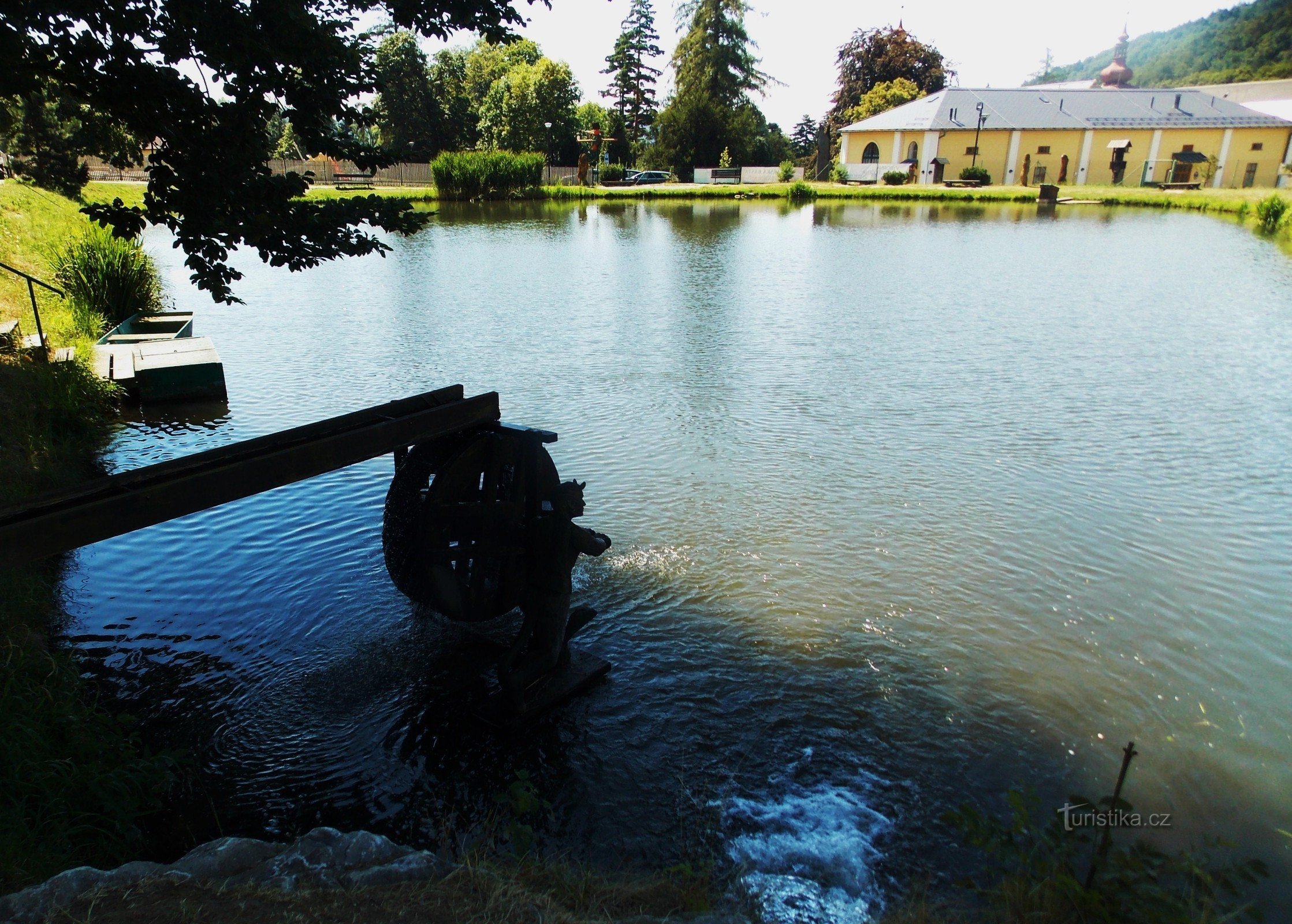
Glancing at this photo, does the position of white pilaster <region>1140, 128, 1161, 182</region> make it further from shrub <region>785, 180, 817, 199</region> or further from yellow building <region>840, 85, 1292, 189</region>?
shrub <region>785, 180, 817, 199</region>

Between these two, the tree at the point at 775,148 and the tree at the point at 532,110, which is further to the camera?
the tree at the point at 775,148

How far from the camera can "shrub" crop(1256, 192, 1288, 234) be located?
3688cm

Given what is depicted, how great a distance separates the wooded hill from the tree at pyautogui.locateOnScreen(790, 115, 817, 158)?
201 feet

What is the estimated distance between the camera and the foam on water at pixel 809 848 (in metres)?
4.60

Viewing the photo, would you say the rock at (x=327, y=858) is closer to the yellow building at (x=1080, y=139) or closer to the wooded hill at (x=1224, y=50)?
the yellow building at (x=1080, y=139)

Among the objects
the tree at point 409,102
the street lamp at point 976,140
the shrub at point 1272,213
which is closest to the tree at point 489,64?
the tree at point 409,102

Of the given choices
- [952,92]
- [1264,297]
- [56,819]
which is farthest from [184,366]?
[952,92]

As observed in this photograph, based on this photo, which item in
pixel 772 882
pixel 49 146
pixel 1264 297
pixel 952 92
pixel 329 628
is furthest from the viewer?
pixel 952 92

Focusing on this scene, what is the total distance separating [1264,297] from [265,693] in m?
24.8

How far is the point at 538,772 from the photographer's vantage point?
5613 millimetres

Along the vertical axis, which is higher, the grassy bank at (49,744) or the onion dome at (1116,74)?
the onion dome at (1116,74)

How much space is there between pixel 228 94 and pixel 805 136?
104 m

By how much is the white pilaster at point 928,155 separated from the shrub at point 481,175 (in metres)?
34.5

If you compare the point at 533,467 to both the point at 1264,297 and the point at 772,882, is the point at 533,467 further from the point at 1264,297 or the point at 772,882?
the point at 1264,297
